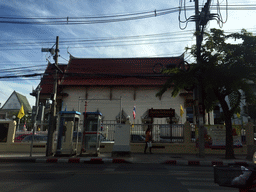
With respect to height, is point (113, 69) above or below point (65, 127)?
above

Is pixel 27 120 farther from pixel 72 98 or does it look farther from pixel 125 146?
pixel 125 146

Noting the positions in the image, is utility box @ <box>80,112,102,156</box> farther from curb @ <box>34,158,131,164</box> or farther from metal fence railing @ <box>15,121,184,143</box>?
metal fence railing @ <box>15,121,184,143</box>

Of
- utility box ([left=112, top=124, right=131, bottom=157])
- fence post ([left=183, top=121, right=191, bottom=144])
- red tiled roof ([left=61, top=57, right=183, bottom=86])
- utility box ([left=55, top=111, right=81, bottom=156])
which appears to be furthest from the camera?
red tiled roof ([left=61, top=57, right=183, bottom=86])

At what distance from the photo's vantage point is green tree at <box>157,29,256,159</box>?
11.0 m

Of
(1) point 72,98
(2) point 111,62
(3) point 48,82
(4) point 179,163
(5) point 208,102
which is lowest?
(4) point 179,163

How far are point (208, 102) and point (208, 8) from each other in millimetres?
5575

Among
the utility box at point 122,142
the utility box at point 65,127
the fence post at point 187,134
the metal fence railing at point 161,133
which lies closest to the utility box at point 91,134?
the utility box at point 65,127

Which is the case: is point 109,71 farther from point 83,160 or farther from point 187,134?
point 83,160

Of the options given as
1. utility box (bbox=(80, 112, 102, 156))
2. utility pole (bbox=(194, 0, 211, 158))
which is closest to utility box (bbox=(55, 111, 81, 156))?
utility box (bbox=(80, 112, 102, 156))

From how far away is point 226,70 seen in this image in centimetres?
1118

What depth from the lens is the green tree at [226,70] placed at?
11.0 m

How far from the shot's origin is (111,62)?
105 feet

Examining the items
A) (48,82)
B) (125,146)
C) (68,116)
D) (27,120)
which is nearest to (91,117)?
(68,116)

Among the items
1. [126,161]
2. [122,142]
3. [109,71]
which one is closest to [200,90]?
Result: [122,142]
